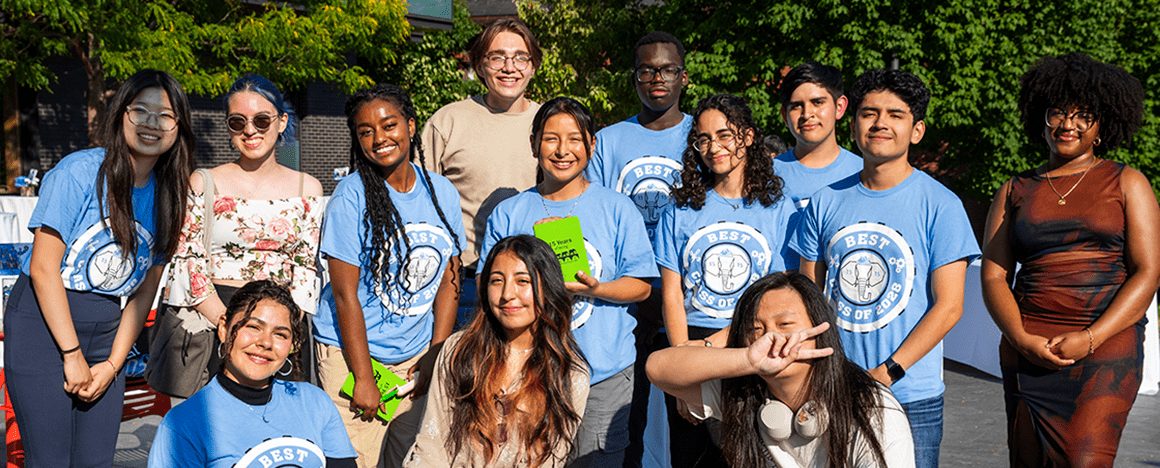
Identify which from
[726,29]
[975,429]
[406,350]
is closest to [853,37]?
[726,29]

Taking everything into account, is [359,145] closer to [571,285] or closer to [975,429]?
[571,285]

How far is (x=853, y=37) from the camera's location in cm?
1565

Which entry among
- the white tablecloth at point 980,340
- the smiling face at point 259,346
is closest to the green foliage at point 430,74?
the white tablecloth at point 980,340

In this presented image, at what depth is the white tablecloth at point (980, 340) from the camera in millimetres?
7051

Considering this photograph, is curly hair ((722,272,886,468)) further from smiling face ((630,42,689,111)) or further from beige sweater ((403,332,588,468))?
smiling face ((630,42,689,111))

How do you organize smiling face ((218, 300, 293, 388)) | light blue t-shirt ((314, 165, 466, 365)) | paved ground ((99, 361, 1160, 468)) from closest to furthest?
smiling face ((218, 300, 293, 388)) < light blue t-shirt ((314, 165, 466, 365)) < paved ground ((99, 361, 1160, 468))

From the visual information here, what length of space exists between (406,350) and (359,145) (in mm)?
865

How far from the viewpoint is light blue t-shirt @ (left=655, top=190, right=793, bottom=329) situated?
11.1ft

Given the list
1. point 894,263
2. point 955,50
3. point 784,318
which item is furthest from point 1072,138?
point 955,50

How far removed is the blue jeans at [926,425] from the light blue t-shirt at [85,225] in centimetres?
288

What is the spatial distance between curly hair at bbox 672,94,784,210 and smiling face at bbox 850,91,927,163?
1.55 ft

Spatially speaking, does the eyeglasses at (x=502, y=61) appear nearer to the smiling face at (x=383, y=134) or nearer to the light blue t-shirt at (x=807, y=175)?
the smiling face at (x=383, y=134)

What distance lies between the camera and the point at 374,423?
3352 mm

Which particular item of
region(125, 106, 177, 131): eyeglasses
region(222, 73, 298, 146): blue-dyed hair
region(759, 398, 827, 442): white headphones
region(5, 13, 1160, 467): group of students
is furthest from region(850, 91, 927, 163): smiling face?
region(125, 106, 177, 131): eyeglasses
